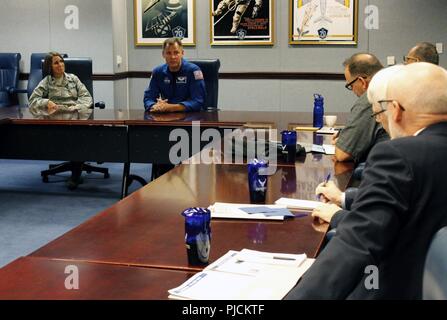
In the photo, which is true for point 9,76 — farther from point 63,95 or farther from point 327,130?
point 327,130

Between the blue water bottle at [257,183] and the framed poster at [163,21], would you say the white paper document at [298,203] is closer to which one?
the blue water bottle at [257,183]

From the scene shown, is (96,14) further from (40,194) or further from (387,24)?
(387,24)

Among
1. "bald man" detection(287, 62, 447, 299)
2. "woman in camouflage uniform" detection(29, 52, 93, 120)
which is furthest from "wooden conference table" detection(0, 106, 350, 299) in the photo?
"woman in camouflage uniform" detection(29, 52, 93, 120)

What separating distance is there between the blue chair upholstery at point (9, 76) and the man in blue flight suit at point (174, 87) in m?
3.07

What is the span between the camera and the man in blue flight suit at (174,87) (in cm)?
576

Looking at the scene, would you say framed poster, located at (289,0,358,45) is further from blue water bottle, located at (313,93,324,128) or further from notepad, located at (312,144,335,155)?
notepad, located at (312,144,335,155)

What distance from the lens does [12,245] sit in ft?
14.7

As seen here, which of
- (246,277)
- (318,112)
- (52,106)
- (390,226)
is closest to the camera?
(390,226)

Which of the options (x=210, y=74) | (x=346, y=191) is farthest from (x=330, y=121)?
(x=346, y=191)

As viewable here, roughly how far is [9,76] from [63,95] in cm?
247

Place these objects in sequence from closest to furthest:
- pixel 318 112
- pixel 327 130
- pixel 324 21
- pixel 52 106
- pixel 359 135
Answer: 1. pixel 359 135
2. pixel 327 130
3. pixel 318 112
4. pixel 52 106
5. pixel 324 21

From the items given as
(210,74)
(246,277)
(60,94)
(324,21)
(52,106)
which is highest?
(324,21)

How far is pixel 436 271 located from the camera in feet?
4.42
